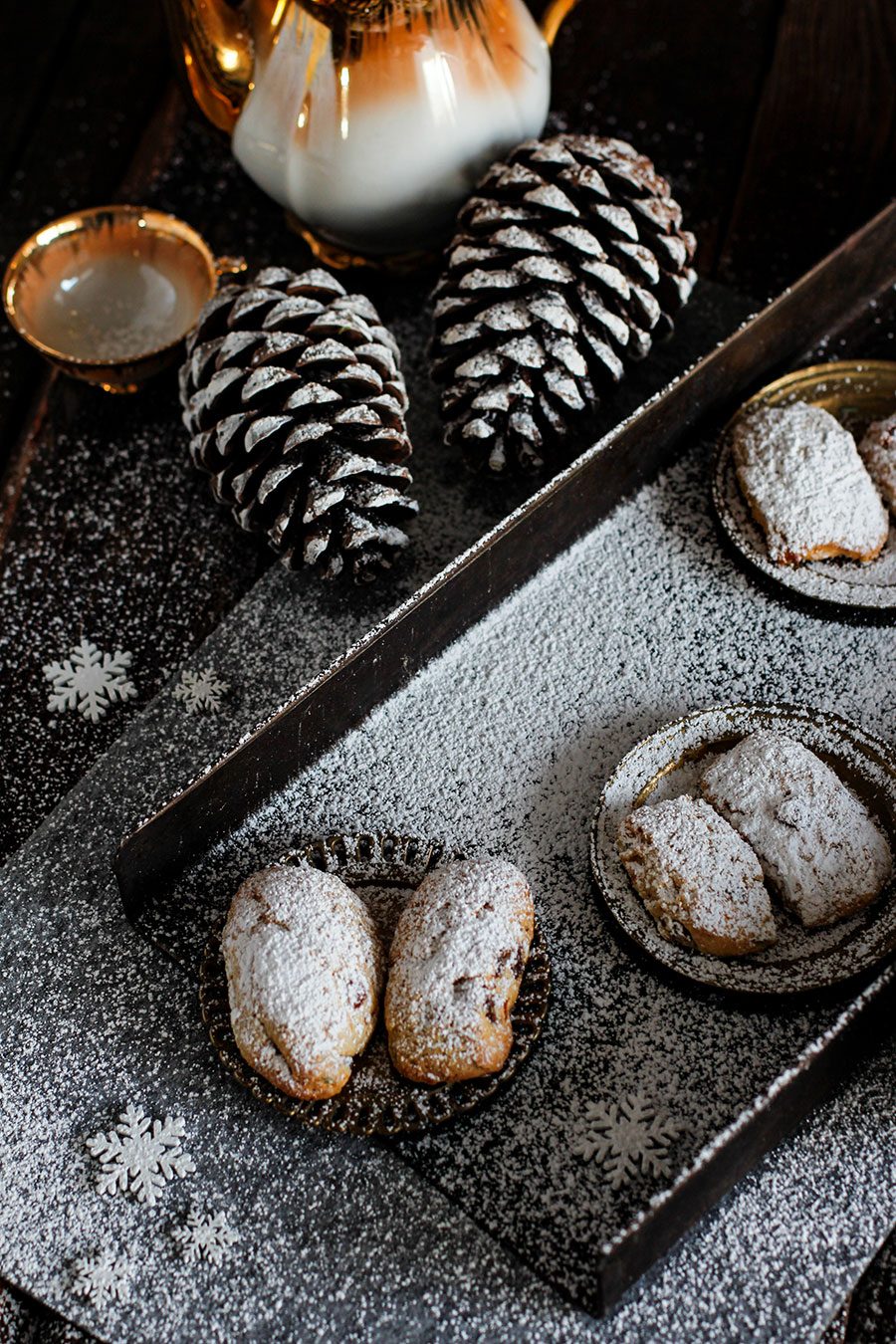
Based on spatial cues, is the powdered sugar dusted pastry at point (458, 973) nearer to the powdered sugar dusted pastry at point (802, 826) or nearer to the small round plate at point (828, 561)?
the powdered sugar dusted pastry at point (802, 826)

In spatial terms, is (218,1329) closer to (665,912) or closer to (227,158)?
(665,912)

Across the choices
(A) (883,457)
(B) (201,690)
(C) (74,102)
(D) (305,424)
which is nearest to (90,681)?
(B) (201,690)

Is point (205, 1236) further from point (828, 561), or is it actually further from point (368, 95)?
point (368, 95)

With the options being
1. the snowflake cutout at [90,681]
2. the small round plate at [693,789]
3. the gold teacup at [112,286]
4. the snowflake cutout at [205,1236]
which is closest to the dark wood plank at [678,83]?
the gold teacup at [112,286]

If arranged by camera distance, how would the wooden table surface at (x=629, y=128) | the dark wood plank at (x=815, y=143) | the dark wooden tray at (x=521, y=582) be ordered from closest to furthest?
the dark wooden tray at (x=521, y=582), the wooden table surface at (x=629, y=128), the dark wood plank at (x=815, y=143)

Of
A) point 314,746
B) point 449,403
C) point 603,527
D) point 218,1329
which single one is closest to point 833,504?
point 603,527

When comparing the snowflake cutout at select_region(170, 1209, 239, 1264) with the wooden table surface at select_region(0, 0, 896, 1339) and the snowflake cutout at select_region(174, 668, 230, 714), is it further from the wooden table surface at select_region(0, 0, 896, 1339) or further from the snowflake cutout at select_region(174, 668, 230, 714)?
the wooden table surface at select_region(0, 0, 896, 1339)
